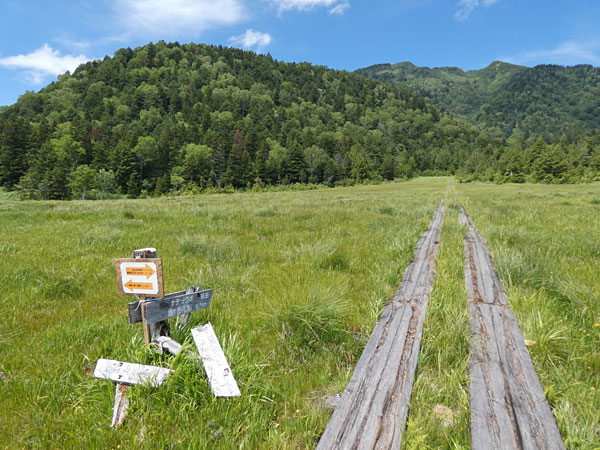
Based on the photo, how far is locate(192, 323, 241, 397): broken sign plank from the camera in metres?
2.18

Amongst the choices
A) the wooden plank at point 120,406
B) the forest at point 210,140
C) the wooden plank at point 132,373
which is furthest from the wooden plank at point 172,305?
the forest at point 210,140

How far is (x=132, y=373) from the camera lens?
7.12 feet

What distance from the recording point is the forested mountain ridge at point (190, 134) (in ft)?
242

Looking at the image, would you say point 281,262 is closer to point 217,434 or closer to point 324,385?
point 324,385

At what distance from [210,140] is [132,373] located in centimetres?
10980

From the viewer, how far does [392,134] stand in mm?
168250

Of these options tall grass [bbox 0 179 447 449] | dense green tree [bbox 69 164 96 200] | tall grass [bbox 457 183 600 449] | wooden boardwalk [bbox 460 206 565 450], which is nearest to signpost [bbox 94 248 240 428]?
tall grass [bbox 0 179 447 449]

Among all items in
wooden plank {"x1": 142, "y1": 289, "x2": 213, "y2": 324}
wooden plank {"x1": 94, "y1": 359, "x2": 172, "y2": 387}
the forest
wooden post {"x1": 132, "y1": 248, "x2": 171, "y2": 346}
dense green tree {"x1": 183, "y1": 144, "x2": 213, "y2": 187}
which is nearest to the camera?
wooden plank {"x1": 94, "y1": 359, "x2": 172, "y2": 387}

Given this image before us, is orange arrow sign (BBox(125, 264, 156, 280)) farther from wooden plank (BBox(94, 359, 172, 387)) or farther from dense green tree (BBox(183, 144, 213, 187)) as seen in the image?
dense green tree (BBox(183, 144, 213, 187))

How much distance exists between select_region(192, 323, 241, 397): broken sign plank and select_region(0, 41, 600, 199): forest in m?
80.8

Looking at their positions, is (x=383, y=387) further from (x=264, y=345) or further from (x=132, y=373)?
(x=132, y=373)

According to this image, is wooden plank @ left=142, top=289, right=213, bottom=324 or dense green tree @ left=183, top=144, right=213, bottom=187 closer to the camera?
wooden plank @ left=142, top=289, right=213, bottom=324

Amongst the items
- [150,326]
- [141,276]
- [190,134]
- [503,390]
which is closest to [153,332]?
[150,326]

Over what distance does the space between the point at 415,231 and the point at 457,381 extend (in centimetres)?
804
